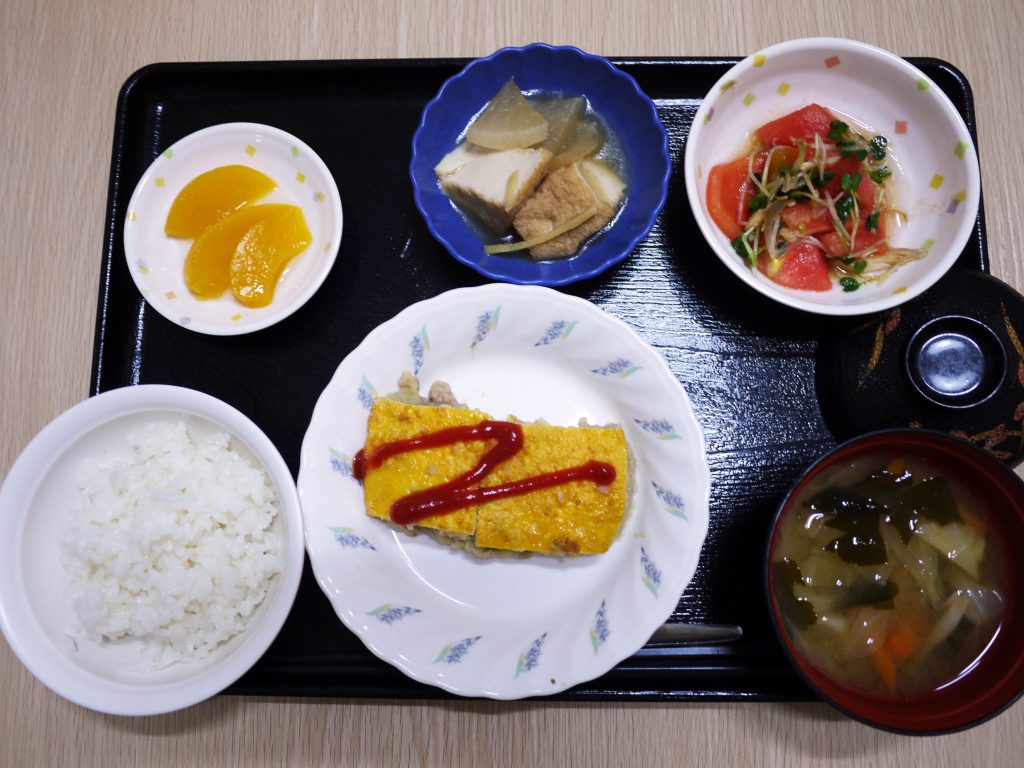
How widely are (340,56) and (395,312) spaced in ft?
3.36

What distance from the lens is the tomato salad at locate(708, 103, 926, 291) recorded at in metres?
2.03

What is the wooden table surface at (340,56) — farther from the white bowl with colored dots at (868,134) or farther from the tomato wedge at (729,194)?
the tomato wedge at (729,194)

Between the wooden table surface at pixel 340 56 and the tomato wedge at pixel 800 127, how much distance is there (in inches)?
19.0

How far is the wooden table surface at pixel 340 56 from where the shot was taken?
2102 mm

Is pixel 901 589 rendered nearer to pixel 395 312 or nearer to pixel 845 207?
pixel 845 207

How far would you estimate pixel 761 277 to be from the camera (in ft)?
6.52

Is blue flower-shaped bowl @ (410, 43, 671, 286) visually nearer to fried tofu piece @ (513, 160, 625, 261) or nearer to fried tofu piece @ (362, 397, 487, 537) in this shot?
fried tofu piece @ (513, 160, 625, 261)

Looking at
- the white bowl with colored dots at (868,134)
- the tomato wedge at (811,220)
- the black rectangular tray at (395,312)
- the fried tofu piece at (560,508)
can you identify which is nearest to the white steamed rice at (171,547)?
the black rectangular tray at (395,312)

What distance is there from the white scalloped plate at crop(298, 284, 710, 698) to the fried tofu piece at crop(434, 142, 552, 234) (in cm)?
32

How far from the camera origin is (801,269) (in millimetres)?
2037

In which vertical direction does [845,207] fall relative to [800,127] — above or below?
below

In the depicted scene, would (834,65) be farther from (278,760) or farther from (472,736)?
(278,760)

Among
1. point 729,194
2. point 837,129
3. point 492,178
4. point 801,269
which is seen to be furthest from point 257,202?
point 837,129

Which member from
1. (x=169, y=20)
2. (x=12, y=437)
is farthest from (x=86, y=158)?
(x=12, y=437)
